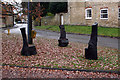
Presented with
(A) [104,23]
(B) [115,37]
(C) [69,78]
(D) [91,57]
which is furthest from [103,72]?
(A) [104,23]

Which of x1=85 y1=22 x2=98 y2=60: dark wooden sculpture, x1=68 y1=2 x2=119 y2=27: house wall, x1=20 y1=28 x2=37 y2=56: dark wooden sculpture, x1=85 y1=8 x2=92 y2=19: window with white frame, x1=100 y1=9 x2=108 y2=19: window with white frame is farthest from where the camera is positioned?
x1=85 y1=8 x2=92 y2=19: window with white frame

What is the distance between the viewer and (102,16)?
943 inches

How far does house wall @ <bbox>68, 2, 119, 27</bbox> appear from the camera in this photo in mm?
22617

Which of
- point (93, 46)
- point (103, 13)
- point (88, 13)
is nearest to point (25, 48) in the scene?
point (93, 46)

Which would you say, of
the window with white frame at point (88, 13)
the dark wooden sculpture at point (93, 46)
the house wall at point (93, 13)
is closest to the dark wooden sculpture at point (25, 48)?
the dark wooden sculpture at point (93, 46)

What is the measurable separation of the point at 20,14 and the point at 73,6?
63.7 ft

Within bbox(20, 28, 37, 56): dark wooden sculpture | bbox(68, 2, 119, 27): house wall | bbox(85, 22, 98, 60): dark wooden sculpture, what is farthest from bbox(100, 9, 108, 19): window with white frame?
bbox(20, 28, 37, 56): dark wooden sculpture

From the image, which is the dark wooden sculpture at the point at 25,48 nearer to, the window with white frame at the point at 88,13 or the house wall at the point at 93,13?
the house wall at the point at 93,13

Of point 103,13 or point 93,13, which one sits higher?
point 93,13

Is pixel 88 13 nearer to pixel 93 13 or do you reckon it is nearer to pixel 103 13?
pixel 93 13

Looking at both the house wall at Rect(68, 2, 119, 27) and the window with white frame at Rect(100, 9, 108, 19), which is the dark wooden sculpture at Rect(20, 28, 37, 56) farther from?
the window with white frame at Rect(100, 9, 108, 19)

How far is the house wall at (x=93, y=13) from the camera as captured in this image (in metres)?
22.6

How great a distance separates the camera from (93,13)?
24.8m

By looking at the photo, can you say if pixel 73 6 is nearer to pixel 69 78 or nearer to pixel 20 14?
pixel 20 14
